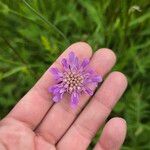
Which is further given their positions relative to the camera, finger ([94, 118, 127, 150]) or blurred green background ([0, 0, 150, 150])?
blurred green background ([0, 0, 150, 150])

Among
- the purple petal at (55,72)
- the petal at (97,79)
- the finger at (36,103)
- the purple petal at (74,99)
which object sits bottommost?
the finger at (36,103)

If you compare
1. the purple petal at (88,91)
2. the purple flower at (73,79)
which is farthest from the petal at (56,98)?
the purple petal at (88,91)

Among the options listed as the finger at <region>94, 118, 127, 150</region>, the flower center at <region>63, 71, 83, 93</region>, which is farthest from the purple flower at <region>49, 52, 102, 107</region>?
the finger at <region>94, 118, 127, 150</region>

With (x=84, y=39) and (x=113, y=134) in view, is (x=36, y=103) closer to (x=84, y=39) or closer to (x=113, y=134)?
(x=113, y=134)

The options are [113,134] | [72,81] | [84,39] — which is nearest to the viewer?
[113,134]

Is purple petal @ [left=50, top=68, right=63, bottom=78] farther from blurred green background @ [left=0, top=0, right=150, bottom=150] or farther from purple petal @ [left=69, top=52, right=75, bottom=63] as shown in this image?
blurred green background @ [left=0, top=0, right=150, bottom=150]

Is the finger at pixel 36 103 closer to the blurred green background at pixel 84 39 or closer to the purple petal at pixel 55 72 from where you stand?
the purple petal at pixel 55 72

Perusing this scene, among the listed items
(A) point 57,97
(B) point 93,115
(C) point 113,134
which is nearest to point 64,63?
(A) point 57,97
